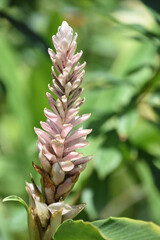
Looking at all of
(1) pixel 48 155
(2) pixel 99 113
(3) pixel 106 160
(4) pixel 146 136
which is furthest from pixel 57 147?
(4) pixel 146 136

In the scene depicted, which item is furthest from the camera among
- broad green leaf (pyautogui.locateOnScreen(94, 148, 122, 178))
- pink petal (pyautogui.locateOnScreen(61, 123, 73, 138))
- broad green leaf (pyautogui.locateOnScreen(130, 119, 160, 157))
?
broad green leaf (pyautogui.locateOnScreen(130, 119, 160, 157))

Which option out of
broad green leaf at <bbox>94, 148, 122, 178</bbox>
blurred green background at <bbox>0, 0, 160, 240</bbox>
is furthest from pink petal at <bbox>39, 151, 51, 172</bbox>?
broad green leaf at <bbox>94, 148, 122, 178</bbox>

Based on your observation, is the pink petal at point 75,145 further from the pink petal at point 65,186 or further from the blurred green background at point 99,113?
the blurred green background at point 99,113

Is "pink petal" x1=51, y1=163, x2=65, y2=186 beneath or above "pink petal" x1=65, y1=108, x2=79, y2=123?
beneath

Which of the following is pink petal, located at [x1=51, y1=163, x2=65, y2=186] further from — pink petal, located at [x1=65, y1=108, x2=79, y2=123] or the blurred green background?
the blurred green background

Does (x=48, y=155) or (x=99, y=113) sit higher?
(x=99, y=113)

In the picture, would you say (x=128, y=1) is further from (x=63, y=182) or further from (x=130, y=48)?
(x=63, y=182)

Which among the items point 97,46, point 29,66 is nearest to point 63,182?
point 29,66

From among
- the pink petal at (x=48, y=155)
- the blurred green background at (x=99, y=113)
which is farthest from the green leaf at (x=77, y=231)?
the blurred green background at (x=99, y=113)

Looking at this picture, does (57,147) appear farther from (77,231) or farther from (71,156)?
(77,231)
